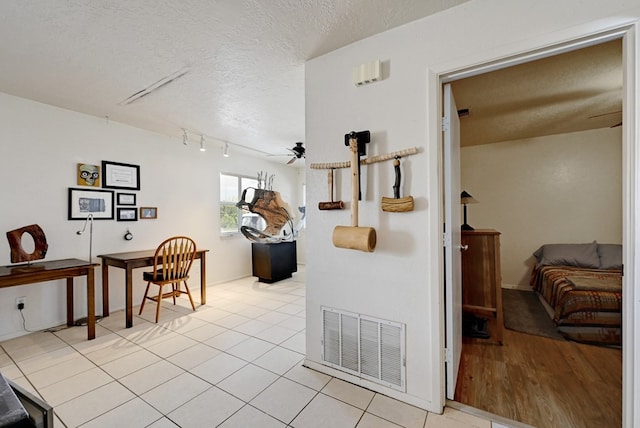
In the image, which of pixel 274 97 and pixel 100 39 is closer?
pixel 100 39

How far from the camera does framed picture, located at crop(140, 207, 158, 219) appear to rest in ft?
12.0

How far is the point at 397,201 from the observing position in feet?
5.39

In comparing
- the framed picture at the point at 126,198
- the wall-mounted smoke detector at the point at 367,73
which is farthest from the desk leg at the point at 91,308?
the wall-mounted smoke detector at the point at 367,73

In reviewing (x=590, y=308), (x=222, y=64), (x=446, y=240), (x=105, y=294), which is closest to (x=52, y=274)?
(x=105, y=294)

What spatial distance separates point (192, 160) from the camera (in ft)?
14.1

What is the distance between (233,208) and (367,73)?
3882 mm

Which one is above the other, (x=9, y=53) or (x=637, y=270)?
(x=9, y=53)

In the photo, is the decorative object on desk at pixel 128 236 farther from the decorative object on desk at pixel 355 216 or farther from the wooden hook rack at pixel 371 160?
the decorative object on desk at pixel 355 216

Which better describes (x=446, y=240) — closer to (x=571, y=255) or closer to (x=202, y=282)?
(x=202, y=282)

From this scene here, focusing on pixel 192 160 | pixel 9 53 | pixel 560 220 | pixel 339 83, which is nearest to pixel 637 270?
pixel 339 83

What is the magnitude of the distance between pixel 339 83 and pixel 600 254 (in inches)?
161

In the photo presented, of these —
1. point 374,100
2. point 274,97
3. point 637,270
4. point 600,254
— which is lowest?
point 600,254

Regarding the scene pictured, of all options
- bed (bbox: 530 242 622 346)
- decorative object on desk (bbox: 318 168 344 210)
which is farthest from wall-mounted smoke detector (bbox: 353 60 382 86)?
bed (bbox: 530 242 622 346)

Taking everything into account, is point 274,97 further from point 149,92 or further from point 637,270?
point 637,270
